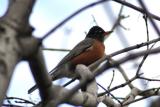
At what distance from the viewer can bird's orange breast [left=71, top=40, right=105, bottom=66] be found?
7320 mm

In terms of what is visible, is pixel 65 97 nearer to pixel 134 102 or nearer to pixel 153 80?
pixel 134 102

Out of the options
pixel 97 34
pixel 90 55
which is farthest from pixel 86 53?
pixel 97 34

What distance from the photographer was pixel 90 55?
7434mm

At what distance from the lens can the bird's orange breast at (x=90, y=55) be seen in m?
7.32

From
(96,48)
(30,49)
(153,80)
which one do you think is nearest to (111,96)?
(153,80)

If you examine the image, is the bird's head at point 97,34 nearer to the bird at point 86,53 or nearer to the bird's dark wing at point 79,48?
the bird at point 86,53

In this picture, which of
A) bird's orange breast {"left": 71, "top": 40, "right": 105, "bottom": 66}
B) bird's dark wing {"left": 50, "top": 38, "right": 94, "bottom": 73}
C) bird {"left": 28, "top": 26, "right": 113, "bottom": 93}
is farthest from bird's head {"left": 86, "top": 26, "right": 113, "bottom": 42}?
bird's orange breast {"left": 71, "top": 40, "right": 105, "bottom": 66}

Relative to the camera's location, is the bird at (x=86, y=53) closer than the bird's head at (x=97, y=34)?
Yes

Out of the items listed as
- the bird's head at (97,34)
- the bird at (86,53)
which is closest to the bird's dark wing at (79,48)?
the bird at (86,53)

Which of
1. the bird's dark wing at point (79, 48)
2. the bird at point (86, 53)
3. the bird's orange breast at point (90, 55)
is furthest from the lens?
the bird's dark wing at point (79, 48)

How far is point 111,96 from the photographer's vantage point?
3.75m

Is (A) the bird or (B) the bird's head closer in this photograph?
(A) the bird

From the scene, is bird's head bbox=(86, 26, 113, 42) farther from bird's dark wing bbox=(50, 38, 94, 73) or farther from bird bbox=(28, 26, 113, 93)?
bird's dark wing bbox=(50, 38, 94, 73)

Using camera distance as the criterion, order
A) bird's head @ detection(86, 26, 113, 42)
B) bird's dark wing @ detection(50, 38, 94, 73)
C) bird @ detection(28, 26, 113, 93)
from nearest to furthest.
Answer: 1. bird @ detection(28, 26, 113, 93)
2. bird's dark wing @ detection(50, 38, 94, 73)
3. bird's head @ detection(86, 26, 113, 42)
